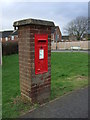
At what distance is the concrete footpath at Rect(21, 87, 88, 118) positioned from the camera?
2.97 meters

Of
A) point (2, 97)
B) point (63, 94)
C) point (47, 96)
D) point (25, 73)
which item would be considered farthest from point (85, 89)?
point (2, 97)

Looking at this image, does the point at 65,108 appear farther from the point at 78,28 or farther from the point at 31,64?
the point at 78,28

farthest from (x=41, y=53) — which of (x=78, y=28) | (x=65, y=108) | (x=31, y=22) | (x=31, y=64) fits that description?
(x=78, y=28)

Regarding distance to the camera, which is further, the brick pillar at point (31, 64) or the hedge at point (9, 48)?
the hedge at point (9, 48)

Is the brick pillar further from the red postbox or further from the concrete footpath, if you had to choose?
the concrete footpath

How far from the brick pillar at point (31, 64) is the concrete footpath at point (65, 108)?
13.9 inches

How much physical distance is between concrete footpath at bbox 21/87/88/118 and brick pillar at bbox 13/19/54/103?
354 mm

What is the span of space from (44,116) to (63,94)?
1.38 metres

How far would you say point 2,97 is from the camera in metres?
4.05

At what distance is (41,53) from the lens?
3.60 meters

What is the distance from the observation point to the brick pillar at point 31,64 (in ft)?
11.1

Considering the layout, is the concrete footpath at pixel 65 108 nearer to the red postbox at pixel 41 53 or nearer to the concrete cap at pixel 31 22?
the red postbox at pixel 41 53

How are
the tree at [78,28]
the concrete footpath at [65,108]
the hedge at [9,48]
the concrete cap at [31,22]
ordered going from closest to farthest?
→ the concrete footpath at [65,108]
the concrete cap at [31,22]
the hedge at [9,48]
the tree at [78,28]

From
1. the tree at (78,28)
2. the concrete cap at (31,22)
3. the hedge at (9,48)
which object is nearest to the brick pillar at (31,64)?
the concrete cap at (31,22)
